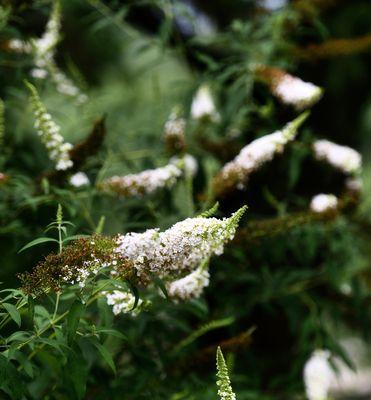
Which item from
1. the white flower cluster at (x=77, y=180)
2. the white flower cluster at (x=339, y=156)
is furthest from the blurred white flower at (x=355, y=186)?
the white flower cluster at (x=77, y=180)

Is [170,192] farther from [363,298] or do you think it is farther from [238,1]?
[238,1]

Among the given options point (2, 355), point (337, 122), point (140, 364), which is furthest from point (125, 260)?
point (337, 122)

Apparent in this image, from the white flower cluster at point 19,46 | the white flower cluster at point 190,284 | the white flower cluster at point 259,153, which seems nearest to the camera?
the white flower cluster at point 190,284

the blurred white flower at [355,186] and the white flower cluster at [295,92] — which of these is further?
the blurred white flower at [355,186]

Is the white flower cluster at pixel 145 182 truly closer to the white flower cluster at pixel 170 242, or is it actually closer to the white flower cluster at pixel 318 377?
the white flower cluster at pixel 170 242

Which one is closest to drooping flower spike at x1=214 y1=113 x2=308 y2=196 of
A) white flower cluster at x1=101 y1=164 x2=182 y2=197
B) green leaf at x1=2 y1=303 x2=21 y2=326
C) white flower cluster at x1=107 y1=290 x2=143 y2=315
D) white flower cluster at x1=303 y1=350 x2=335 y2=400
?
white flower cluster at x1=101 y1=164 x2=182 y2=197

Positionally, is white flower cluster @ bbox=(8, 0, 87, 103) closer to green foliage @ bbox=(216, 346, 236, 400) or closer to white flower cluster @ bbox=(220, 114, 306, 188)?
white flower cluster @ bbox=(220, 114, 306, 188)
